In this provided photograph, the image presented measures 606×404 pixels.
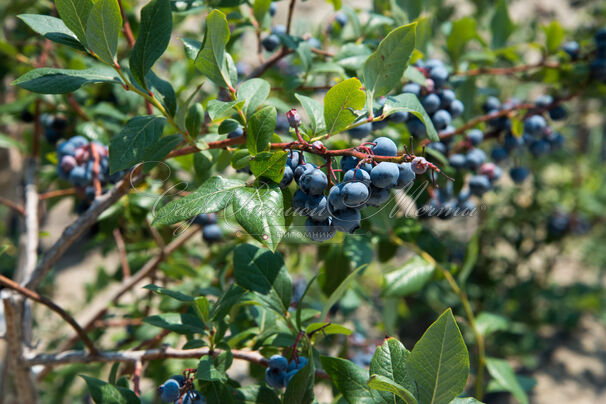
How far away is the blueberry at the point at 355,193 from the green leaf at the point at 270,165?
0.08 meters

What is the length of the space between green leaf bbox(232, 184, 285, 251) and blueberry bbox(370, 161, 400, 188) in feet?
0.37

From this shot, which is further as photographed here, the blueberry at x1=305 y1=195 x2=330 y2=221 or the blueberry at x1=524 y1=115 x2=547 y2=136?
the blueberry at x1=524 y1=115 x2=547 y2=136

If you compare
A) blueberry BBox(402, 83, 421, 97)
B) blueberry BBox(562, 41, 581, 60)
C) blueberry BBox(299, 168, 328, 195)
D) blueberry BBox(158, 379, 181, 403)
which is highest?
blueberry BBox(299, 168, 328, 195)

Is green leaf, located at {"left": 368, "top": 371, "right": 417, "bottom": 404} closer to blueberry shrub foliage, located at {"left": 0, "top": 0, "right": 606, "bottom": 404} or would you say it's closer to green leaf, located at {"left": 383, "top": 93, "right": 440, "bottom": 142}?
blueberry shrub foliage, located at {"left": 0, "top": 0, "right": 606, "bottom": 404}

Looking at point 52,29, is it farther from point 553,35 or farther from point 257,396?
point 553,35

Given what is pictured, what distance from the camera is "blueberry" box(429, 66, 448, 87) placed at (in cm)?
91

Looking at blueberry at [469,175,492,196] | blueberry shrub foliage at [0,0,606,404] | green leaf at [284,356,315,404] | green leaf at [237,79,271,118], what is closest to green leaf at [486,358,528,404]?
blueberry shrub foliage at [0,0,606,404]

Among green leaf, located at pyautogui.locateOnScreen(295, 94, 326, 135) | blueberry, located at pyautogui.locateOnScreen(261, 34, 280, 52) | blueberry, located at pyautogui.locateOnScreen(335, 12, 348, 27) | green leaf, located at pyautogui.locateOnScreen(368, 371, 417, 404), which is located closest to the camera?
green leaf, located at pyautogui.locateOnScreen(368, 371, 417, 404)

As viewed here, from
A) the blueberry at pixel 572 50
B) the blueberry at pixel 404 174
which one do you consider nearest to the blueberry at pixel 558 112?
the blueberry at pixel 572 50

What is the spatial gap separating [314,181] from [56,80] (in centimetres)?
35

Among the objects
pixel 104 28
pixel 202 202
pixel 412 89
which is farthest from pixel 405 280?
pixel 104 28

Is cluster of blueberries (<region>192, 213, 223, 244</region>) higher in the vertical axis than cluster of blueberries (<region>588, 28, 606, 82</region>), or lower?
lower

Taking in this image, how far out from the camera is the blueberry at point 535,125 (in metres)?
1.10

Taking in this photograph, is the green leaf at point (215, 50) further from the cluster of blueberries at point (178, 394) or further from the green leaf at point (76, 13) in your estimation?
the cluster of blueberries at point (178, 394)
